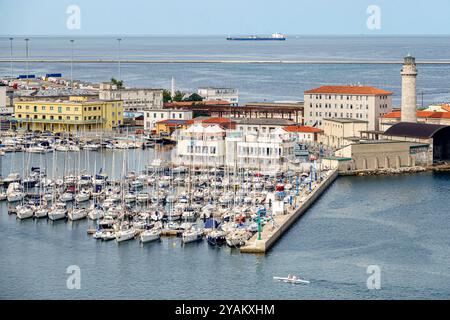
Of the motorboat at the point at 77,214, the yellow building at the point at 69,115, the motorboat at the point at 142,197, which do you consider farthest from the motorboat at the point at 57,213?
the yellow building at the point at 69,115

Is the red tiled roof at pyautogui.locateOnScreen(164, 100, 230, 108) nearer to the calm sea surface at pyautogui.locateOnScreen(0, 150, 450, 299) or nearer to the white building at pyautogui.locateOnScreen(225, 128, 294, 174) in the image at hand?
the white building at pyautogui.locateOnScreen(225, 128, 294, 174)

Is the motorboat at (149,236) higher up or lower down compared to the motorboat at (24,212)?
lower down

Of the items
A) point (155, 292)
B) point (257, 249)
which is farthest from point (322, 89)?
point (155, 292)

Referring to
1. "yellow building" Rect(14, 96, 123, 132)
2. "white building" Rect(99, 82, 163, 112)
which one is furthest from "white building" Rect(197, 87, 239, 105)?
"yellow building" Rect(14, 96, 123, 132)

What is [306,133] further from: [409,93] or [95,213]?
[95,213]

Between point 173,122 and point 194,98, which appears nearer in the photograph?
point 173,122

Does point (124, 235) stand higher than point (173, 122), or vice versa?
point (173, 122)

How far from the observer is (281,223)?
12.8 m

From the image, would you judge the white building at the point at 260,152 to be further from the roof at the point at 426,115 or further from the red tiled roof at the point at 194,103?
the red tiled roof at the point at 194,103

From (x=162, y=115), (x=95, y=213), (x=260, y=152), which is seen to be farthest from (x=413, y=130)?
(x=95, y=213)

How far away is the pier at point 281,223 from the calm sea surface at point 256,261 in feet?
0.37

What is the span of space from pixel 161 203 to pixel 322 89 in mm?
9336

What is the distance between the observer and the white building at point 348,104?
22.1 metres

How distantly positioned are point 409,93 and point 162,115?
18.7 ft
